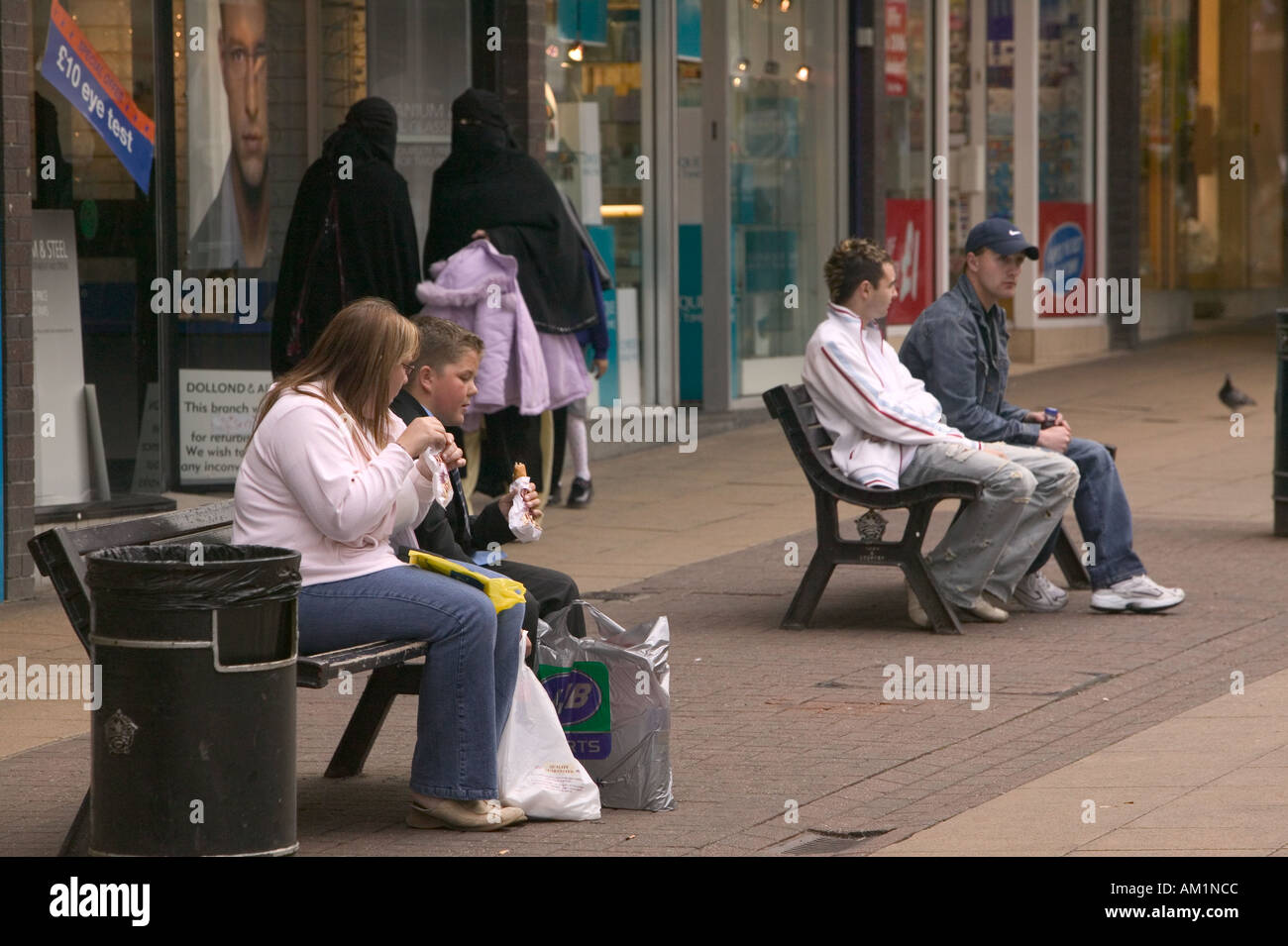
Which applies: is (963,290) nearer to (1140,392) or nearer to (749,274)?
(749,274)

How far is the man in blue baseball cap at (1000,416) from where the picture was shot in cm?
855

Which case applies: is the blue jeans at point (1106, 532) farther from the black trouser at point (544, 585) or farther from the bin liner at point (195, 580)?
the bin liner at point (195, 580)

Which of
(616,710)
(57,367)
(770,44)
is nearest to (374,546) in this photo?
(616,710)

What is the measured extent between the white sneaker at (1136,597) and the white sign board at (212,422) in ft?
16.1

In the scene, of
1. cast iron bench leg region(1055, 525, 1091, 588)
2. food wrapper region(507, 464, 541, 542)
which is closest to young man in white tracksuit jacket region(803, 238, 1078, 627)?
cast iron bench leg region(1055, 525, 1091, 588)

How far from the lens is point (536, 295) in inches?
427

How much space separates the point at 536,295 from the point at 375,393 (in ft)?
17.8

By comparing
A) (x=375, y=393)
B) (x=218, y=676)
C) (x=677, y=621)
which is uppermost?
(x=375, y=393)

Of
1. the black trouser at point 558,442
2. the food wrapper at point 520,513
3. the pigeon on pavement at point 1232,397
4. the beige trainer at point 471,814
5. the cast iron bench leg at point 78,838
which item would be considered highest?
the food wrapper at point 520,513

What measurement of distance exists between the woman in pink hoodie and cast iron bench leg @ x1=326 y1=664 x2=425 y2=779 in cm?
36

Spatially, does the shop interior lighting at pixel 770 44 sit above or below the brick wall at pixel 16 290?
above

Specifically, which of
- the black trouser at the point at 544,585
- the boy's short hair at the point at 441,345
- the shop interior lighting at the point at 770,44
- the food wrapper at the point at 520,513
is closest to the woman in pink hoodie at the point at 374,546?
the boy's short hair at the point at 441,345

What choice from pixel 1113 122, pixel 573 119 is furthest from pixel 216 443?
pixel 1113 122

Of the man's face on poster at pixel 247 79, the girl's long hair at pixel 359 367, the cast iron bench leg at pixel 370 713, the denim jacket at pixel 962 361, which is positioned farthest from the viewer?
the man's face on poster at pixel 247 79
